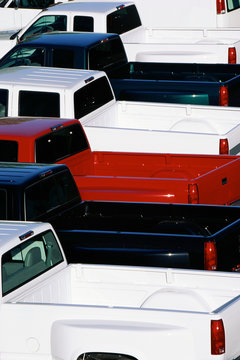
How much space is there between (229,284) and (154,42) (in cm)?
1190

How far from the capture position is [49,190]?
9.91 metres

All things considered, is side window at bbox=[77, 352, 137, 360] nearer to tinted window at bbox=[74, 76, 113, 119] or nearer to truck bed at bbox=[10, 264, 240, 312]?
truck bed at bbox=[10, 264, 240, 312]

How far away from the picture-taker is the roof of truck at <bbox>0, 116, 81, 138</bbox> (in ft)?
37.1

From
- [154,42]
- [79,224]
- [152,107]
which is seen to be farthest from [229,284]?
[154,42]

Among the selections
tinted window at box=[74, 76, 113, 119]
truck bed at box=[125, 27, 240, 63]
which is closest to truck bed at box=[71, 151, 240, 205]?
tinted window at box=[74, 76, 113, 119]

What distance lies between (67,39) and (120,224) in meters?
6.29

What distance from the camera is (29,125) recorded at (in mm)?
11664

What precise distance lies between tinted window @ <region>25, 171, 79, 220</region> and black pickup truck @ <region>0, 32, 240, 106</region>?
488cm

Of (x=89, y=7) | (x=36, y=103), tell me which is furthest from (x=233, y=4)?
(x=36, y=103)

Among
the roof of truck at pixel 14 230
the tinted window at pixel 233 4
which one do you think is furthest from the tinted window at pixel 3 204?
the tinted window at pixel 233 4

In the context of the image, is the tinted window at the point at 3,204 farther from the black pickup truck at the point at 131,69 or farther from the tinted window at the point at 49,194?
the black pickup truck at the point at 131,69

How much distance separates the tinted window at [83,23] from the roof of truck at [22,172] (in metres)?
8.22

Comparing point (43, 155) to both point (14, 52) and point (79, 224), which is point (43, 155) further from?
point (14, 52)

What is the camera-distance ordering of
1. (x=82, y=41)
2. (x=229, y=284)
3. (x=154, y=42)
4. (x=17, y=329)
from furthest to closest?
(x=154, y=42) < (x=82, y=41) < (x=229, y=284) < (x=17, y=329)
